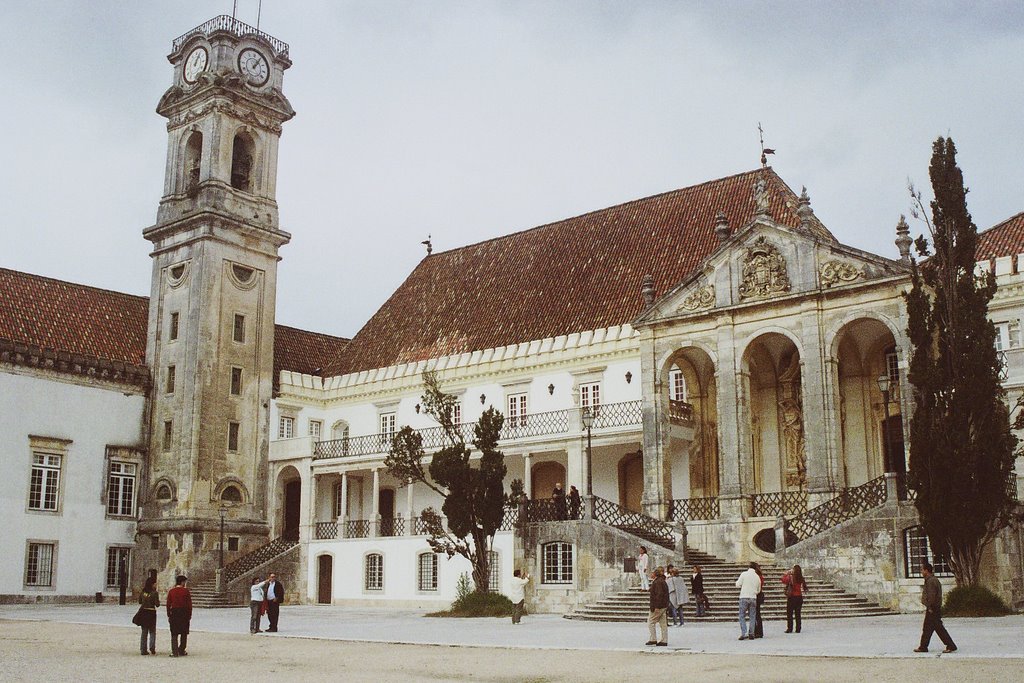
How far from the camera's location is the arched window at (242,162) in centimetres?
4384

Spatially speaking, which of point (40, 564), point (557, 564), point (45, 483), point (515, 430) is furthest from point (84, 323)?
point (557, 564)

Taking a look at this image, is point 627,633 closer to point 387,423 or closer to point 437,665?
point 437,665

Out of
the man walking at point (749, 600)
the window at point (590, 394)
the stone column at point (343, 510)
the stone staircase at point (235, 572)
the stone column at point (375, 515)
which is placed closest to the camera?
the man walking at point (749, 600)

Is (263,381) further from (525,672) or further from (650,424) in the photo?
Result: (525,672)

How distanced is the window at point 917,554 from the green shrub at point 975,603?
1.25m

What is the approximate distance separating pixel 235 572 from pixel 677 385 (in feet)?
53.9

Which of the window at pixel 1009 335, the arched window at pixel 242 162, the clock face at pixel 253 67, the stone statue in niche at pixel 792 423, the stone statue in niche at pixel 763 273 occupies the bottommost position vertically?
the stone statue in niche at pixel 792 423

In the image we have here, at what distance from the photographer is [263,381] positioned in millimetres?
42094

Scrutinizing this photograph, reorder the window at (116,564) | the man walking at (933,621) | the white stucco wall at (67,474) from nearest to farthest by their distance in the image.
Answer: the man walking at (933,621)
the white stucco wall at (67,474)
the window at (116,564)

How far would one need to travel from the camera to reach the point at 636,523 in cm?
2792

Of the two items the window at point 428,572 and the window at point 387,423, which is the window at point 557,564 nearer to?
the window at point 428,572

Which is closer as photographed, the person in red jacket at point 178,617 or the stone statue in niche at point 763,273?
the person in red jacket at point 178,617

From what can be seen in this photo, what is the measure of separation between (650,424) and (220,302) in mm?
19331

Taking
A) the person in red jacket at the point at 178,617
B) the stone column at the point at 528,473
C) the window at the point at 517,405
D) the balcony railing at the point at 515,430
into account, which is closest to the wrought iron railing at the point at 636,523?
the balcony railing at the point at 515,430
